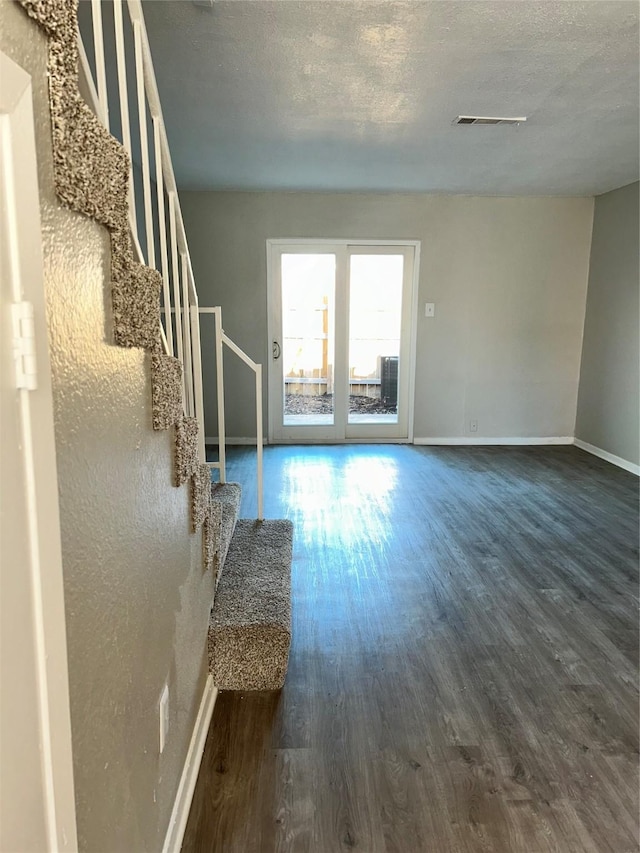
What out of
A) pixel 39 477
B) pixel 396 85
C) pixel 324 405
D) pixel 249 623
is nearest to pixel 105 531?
pixel 39 477

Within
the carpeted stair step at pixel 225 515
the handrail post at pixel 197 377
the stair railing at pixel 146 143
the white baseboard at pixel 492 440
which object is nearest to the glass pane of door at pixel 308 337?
the white baseboard at pixel 492 440

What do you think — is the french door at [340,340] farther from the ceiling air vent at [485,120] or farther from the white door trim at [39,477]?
the white door trim at [39,477]

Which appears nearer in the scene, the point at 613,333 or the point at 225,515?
the point at 225,515

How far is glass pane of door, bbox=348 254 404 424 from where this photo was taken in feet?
18.7

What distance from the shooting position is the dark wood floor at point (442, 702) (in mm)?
1538

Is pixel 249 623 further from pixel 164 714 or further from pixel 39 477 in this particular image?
pixel 39 477

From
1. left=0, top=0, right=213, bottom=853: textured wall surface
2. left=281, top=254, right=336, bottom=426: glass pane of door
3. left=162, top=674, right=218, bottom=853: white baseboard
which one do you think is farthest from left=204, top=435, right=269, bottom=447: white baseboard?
left=0, top=0, right=213, bottom=853: textured wall surface

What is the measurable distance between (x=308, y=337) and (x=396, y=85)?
3117 mm

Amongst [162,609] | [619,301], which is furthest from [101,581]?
[619,301]

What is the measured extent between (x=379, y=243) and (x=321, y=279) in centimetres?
68

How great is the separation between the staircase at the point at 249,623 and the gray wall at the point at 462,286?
11.9 ft

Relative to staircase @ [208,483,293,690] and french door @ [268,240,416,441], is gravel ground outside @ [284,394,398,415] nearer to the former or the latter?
french door @ [268,240,416,441]

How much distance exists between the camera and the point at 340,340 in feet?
18.9

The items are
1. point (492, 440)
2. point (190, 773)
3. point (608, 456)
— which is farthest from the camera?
point (492, 440)
